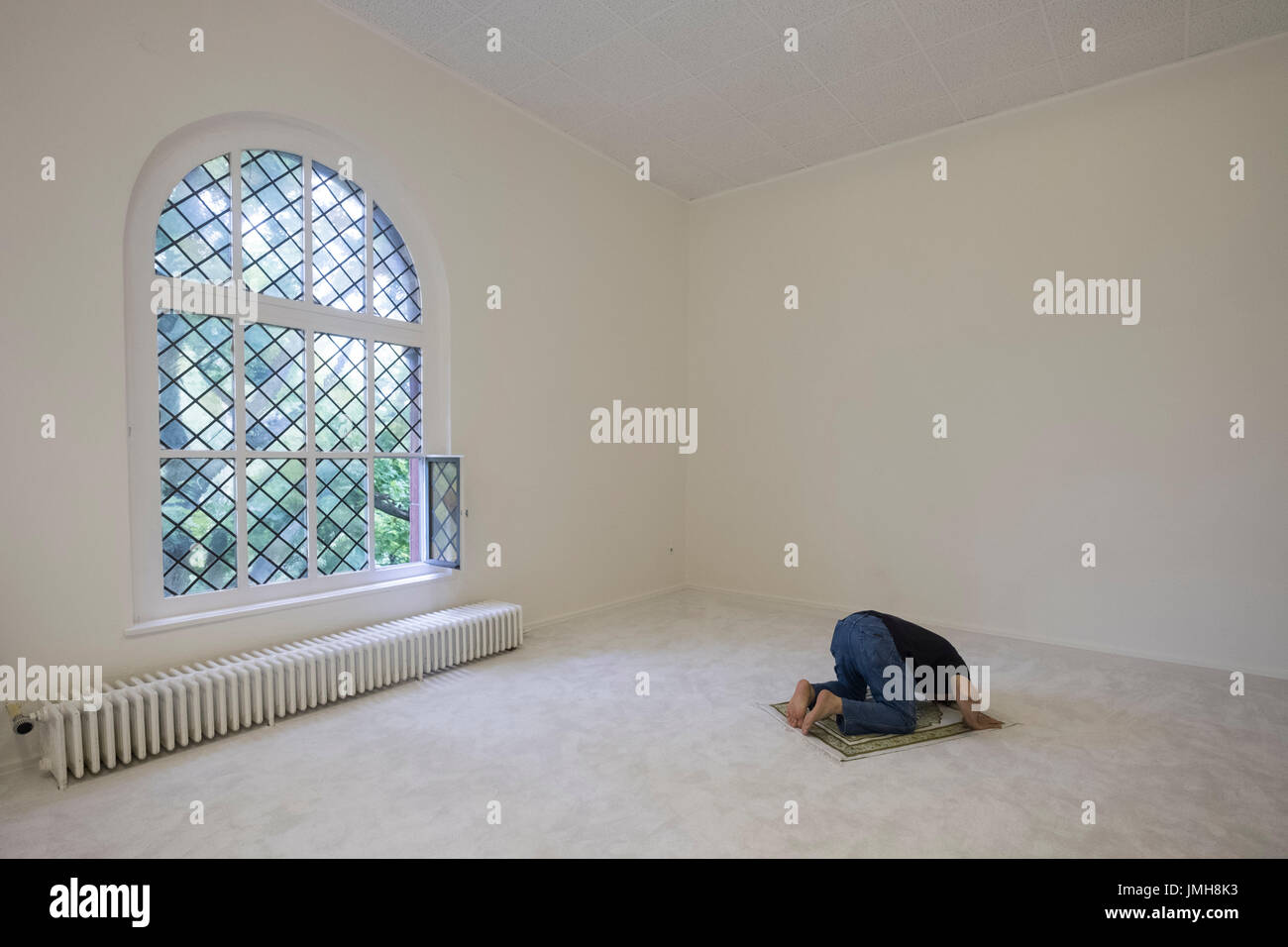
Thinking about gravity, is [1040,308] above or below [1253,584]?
above

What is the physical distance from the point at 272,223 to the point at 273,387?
0.85 metres

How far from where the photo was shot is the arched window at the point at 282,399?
323cm

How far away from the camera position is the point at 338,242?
12.7 feet

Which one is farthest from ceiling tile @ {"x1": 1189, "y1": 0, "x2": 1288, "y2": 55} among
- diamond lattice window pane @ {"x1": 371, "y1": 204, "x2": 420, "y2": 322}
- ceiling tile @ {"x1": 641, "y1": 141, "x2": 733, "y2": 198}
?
diamond lattice window pane @ {"x1": 371, "y1": 204, "x2": 420, "y2": 322}

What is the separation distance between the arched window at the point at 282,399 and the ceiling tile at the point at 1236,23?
15.2 feet

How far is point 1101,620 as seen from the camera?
4.40 meters

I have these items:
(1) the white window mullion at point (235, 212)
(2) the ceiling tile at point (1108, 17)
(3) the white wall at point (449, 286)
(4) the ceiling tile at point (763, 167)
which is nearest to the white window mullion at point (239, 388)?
(1) the white window mullion at point (235, 212)

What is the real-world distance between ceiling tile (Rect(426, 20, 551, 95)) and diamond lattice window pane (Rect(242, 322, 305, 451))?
189 cm

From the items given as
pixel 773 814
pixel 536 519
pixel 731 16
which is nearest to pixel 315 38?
pixel 731 16

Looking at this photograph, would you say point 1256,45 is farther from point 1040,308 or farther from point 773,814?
point 773,814

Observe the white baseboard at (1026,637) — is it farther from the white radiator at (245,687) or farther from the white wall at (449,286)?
the white radiator at (245,687)

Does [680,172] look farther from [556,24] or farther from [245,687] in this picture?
→ [245,687]

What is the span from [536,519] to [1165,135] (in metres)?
4.66

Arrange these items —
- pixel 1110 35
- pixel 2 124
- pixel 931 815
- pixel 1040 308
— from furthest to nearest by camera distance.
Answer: pixel 1040 308 → pixel 1110 35 → pixel 2 124 → pixel 931 815
